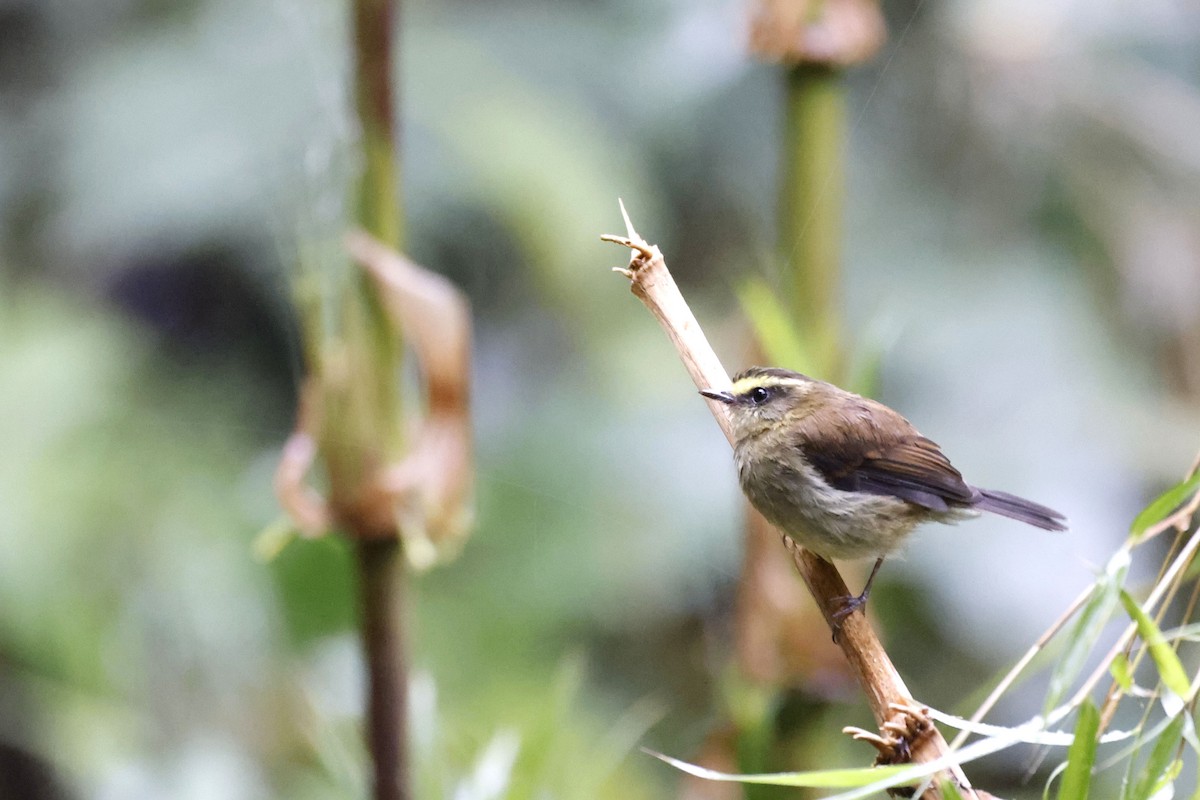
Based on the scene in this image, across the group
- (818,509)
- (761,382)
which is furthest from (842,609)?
(761,382)

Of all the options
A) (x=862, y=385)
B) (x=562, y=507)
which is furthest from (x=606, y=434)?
(x=862, y=385)

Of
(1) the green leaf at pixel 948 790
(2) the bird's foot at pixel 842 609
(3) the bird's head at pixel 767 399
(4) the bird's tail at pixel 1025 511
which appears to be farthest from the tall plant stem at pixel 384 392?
(1) the green leaf at pixel 948 790

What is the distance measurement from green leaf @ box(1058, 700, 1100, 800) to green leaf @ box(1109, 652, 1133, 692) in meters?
0.03

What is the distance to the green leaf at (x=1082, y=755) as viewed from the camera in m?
0.94

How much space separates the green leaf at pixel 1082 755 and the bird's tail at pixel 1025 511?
0.43 m

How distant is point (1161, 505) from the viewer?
0.92m

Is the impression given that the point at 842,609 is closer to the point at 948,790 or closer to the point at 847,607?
the point at 847,607

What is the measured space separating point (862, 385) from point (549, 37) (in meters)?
2.29

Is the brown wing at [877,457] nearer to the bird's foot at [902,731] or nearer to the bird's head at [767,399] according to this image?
the bird's head at [767,399]

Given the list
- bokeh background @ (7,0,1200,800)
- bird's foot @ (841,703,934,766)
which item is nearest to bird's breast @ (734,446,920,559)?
bird's foot @ (841,703,934,766)

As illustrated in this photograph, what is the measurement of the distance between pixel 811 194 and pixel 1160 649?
2.56ft

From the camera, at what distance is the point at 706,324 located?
3.13 metres

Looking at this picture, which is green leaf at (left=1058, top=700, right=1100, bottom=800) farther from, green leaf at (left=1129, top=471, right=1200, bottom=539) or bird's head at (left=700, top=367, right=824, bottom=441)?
bird's head at (left=700, top=367, right=824, bottom=441)

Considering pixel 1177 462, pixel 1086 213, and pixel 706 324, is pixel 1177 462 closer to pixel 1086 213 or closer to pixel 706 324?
pixel 1086 213
